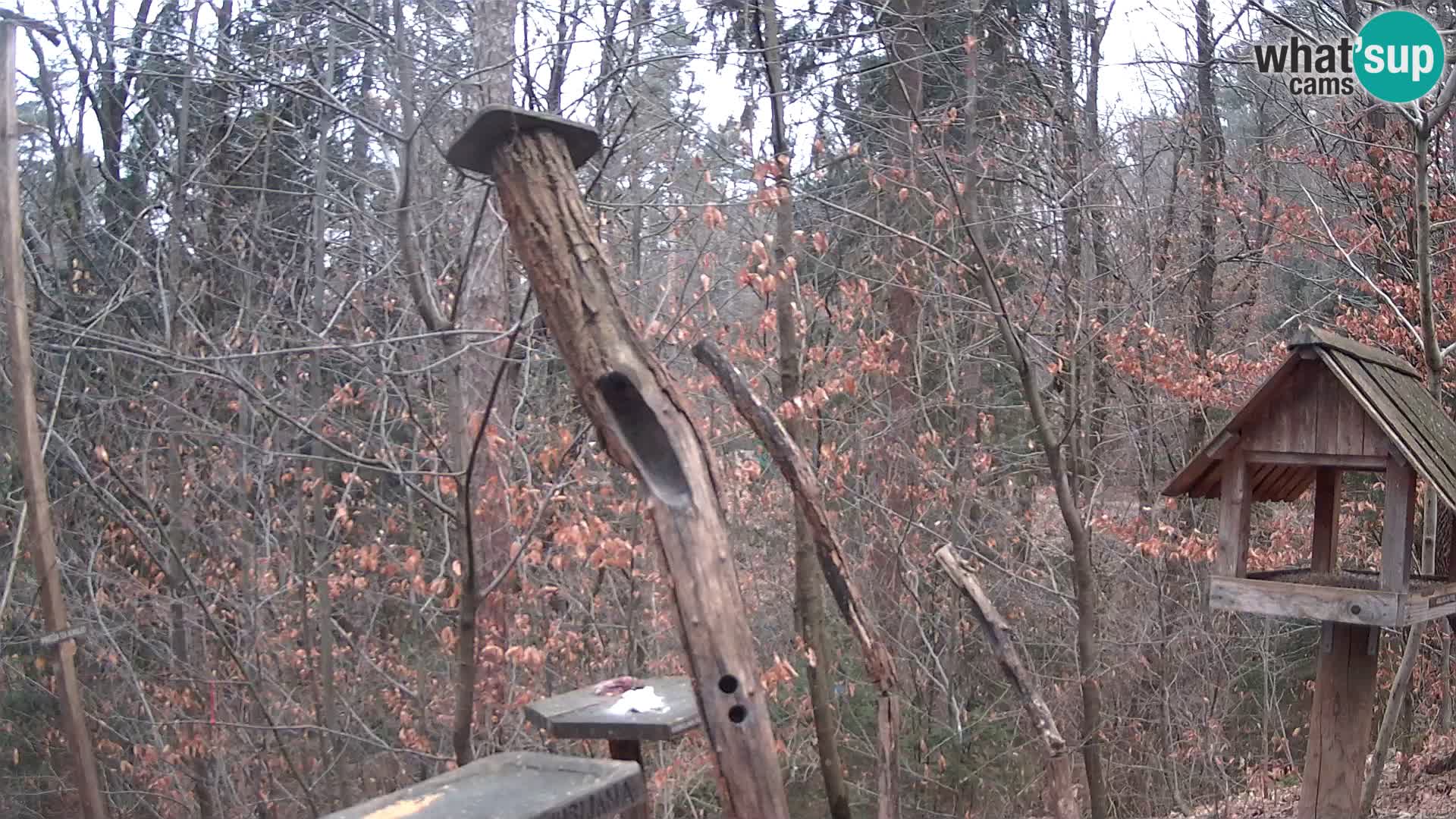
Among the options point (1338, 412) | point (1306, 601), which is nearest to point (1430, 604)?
point (1306, 601)

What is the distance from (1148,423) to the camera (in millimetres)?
9383

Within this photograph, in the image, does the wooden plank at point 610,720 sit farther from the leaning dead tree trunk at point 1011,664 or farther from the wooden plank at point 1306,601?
the wooden plank at point 1306,601

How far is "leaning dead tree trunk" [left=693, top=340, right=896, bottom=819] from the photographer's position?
4.40m

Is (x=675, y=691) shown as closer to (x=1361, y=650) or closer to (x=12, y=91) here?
(x=1361, y=650)

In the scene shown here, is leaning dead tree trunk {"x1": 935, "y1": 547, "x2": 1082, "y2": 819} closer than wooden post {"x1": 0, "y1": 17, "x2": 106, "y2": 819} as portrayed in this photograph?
Yes

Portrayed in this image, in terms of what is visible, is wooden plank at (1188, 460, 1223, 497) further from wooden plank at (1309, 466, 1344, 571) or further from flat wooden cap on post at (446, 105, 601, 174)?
flat wooden cap on post at (446, 105, 601, 174)

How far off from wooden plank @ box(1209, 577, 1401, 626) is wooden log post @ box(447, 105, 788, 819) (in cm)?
183

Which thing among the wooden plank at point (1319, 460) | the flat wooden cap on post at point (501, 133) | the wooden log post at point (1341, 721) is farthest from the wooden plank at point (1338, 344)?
the flat wooden cap on post at point (501, 133)

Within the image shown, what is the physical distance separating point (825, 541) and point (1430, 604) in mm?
2168

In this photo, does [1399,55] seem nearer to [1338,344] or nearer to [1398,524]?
[1338,344]

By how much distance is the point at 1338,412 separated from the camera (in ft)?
12.8

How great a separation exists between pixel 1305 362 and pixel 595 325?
8.23ft

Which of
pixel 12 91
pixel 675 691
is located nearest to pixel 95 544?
pixel 12 91

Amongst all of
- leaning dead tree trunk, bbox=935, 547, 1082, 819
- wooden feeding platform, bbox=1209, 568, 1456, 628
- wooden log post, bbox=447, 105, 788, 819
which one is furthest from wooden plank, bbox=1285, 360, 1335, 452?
wooden log post, bbox=447, 105, 788, 819
